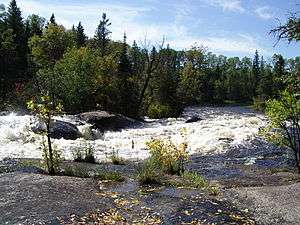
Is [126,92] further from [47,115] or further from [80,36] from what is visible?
[80,36]

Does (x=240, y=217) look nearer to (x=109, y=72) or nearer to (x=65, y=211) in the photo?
(x=65, y=211)

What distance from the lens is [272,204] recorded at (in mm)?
10898

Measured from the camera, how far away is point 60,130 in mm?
26766

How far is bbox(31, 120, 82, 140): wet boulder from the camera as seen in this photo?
1038 inches

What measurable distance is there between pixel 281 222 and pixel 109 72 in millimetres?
39567

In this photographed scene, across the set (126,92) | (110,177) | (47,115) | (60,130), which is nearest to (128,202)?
(110,177)

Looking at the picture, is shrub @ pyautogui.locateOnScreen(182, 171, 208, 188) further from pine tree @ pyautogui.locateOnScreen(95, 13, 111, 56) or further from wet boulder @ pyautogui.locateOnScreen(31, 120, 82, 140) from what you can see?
pine tree @ pyautogui.locateOnScreen(95, 13, 111, 56)

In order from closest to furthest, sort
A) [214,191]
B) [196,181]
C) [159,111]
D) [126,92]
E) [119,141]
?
[214,191]
[196,181]
[119,141]
[126,92]
[159,111]

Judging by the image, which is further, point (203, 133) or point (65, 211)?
point (203, 133)

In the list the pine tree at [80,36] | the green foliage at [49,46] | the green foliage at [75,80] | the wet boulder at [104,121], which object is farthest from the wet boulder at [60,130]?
the pine tree at [80,36]

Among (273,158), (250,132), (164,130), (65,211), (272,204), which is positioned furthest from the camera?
(164,130)

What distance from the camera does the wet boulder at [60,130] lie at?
26.4 meters

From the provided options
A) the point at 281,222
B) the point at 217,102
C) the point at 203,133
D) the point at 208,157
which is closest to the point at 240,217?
the point at 281,222

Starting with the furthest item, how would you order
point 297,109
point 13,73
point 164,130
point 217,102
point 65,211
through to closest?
point 217,102, point 13,73, point 164,130, point 297,109, point 65,211
